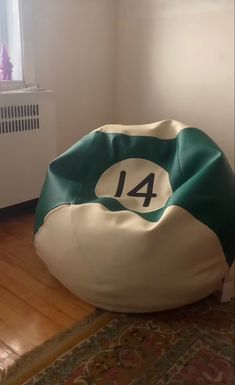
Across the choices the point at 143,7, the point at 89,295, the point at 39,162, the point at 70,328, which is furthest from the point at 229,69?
the point at 70,328

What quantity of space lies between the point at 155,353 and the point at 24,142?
122 cm

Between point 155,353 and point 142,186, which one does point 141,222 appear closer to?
point 142,186

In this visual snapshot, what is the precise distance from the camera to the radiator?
1.79 metres

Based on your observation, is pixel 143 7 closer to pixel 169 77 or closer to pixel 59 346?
pixel 169 77

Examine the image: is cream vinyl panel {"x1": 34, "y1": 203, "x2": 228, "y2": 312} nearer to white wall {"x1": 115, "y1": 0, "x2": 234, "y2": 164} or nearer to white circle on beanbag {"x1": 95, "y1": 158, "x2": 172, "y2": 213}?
white circle on beanbag {"x1": 95, "y1": 158, "x2": 172, "y2": 213}

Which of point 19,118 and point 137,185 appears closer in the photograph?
point 137,185

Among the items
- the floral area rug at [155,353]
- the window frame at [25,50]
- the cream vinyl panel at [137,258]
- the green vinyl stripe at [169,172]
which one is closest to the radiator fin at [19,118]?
the window frame at [25,50]

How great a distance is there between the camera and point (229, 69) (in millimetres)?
1937

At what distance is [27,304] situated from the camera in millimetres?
1291

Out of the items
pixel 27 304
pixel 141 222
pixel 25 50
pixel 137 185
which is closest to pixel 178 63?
pixel 25 50

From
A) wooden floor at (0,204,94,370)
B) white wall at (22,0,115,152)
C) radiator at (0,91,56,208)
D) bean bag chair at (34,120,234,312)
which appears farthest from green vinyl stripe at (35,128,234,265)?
white wall at (22,0,115,152)

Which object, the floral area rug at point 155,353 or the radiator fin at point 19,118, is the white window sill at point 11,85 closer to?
the radiator fin at point 19,118

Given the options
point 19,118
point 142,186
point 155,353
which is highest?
point 19,118

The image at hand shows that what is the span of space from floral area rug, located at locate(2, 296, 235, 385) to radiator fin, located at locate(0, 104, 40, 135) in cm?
107
